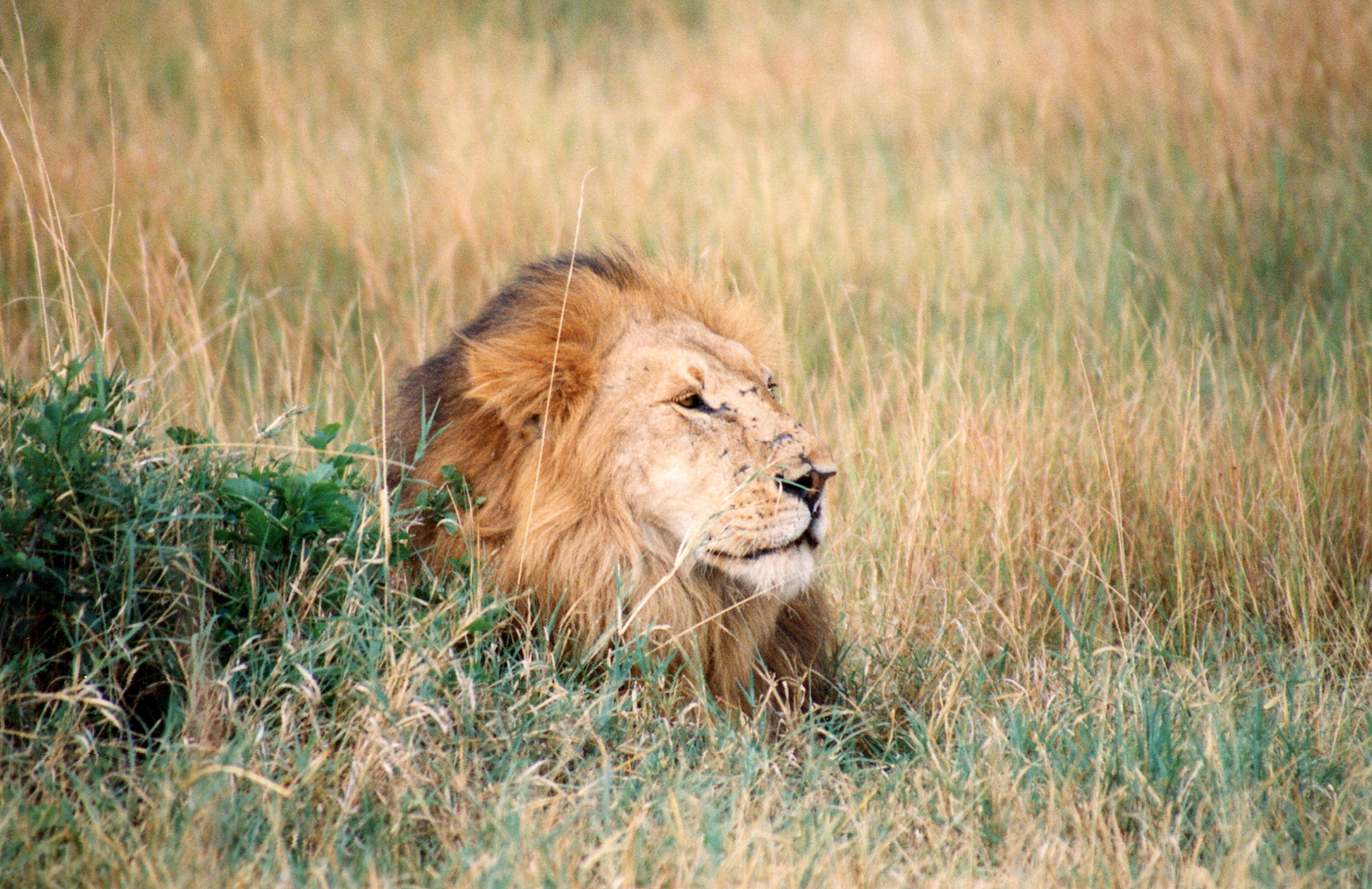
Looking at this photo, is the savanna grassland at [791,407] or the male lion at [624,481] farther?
the male lion at [624,481]

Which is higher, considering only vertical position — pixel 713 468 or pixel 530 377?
pixel 530 377

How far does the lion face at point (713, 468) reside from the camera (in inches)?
108

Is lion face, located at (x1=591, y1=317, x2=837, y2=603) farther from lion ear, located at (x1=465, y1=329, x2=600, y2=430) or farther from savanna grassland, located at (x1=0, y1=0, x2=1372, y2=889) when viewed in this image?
savanna grassland, located at (x1=0, y1=0, x2=1372, y2=889)

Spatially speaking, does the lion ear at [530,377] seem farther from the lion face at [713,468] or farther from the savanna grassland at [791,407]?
the savanna grassland at [791,407]

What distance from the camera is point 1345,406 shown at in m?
4.39

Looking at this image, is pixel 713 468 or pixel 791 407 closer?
pixel 713 468

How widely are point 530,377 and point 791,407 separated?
82.7 inches

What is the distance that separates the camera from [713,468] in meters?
2.80

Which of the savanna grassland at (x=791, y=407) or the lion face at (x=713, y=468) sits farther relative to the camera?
the lion face at (x=713, y=468)

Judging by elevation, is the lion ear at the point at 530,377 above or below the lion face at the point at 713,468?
above

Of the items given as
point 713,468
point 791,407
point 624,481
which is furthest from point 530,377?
point 791,407

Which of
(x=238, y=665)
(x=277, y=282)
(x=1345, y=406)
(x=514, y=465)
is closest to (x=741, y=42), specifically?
(x=277, y=282)

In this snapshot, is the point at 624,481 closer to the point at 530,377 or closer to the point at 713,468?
the point at 713,468

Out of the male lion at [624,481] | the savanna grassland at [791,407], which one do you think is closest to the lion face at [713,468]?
the male lion at [624,481]
